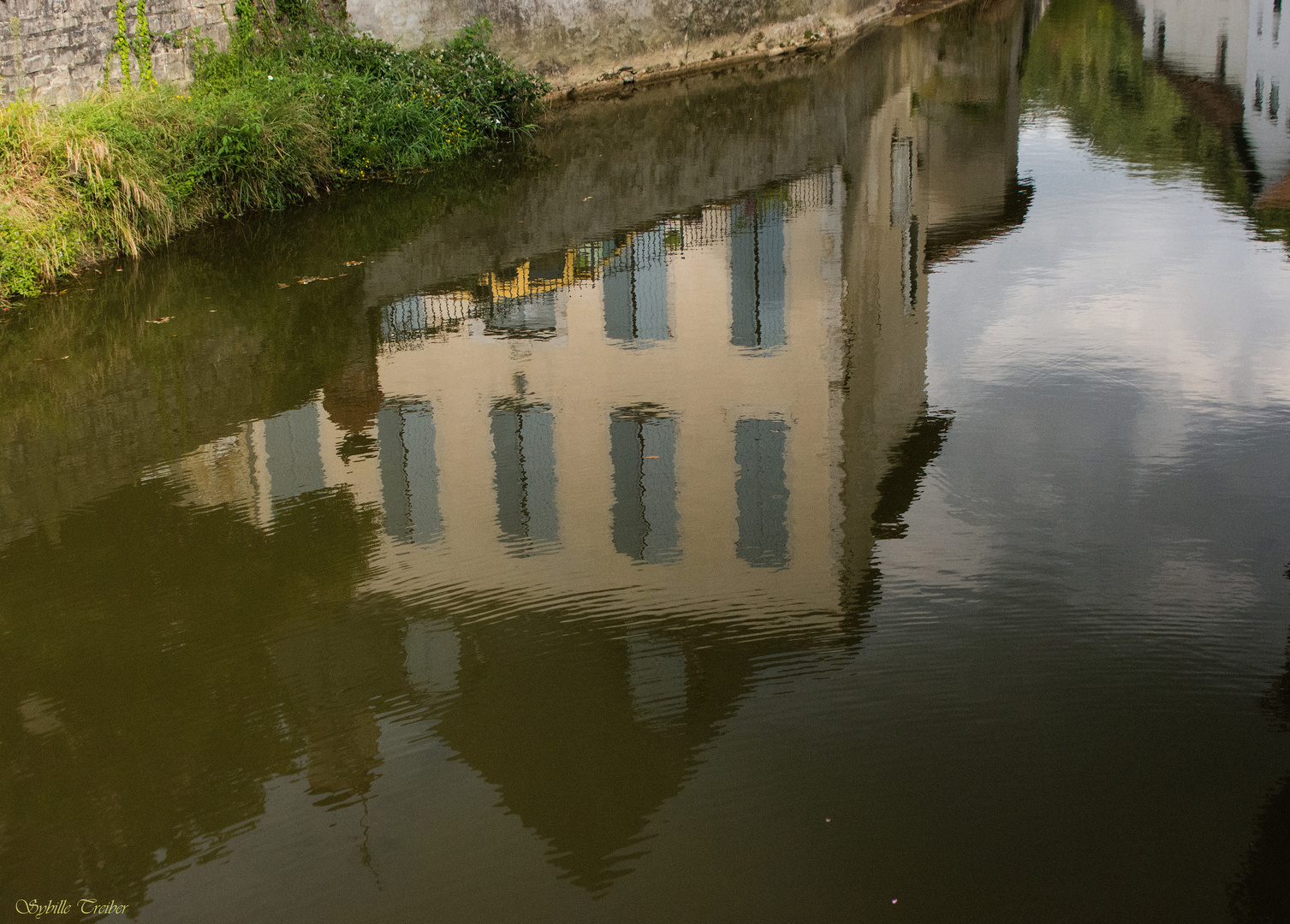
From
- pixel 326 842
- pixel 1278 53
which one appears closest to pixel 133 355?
pixel 326 842

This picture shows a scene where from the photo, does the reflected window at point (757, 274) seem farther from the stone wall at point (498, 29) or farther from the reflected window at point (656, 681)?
the stone wall at point (498, 29)

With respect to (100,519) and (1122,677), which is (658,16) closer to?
(100,519)

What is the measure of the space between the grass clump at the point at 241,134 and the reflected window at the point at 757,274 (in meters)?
4.56

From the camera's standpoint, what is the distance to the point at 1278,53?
2269 cm

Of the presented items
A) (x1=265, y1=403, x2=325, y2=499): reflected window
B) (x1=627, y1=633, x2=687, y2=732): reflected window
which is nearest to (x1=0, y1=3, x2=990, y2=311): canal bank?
(x1=265, y1=403, x2=325, y2=499): reflected window

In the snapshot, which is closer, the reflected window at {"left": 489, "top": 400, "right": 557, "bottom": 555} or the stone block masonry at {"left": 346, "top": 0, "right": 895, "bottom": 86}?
the reflected window at {"left": 489, "top": 400, "right": 557, "bottom": 555}

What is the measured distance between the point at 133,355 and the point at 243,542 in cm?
356

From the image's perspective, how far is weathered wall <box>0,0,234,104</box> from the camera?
41.3ft

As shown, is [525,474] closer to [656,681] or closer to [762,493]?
[762,493]

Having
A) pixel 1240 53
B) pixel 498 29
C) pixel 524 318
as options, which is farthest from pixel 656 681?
pixel 1240 53

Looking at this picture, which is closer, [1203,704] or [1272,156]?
[1203,704]

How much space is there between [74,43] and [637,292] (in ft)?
24.4

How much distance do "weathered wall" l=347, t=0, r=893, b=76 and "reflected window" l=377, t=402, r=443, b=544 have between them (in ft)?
37.5

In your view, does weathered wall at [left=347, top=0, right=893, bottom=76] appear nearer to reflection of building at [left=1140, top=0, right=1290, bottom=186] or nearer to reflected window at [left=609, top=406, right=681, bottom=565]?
reflection of building at [left=1140, top=0, right=1290, bottom=186]
